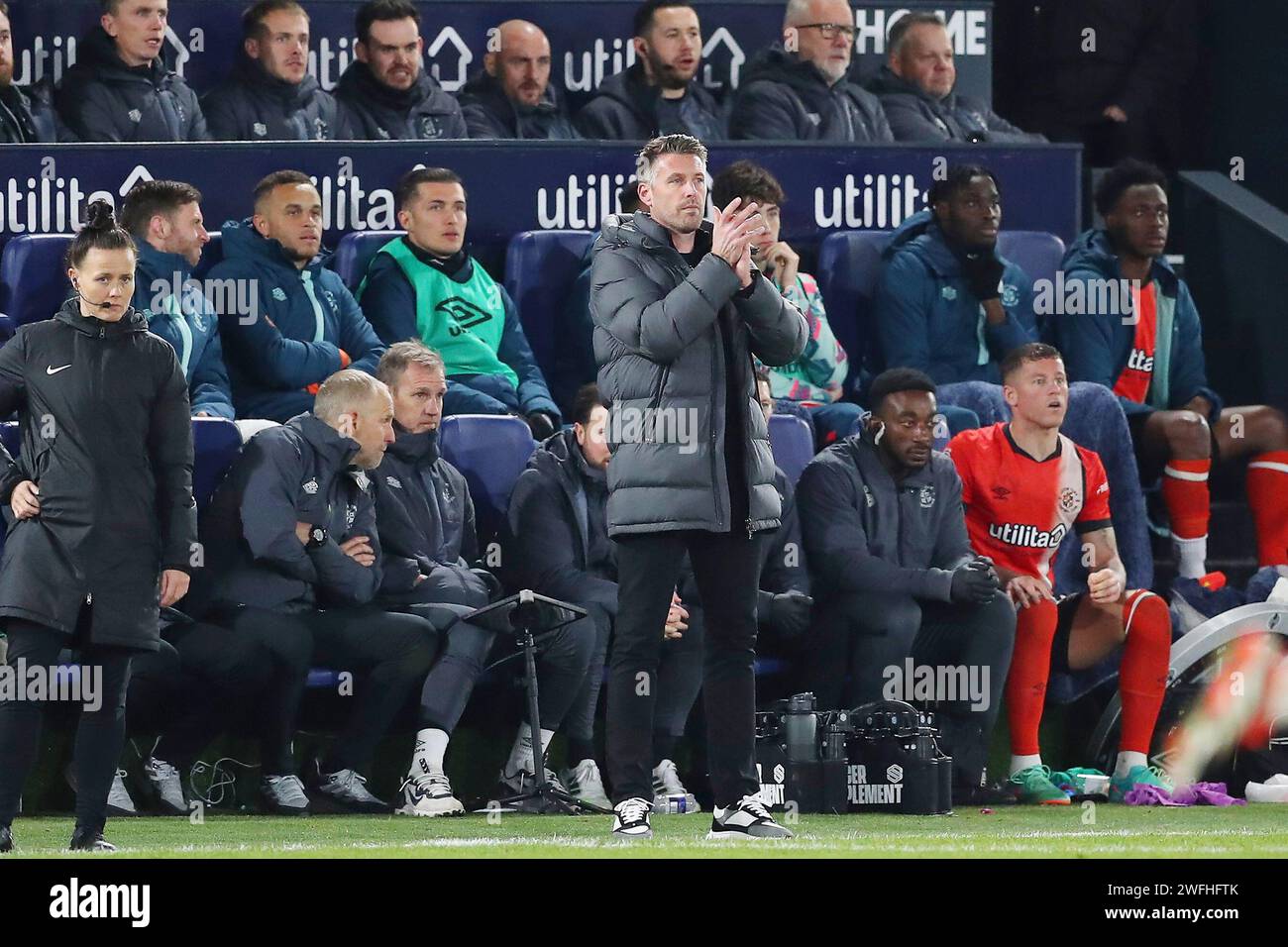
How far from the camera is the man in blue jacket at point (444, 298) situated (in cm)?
871

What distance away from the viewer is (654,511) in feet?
18.7

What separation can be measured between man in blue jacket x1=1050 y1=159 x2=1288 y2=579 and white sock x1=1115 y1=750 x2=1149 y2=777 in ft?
3.65

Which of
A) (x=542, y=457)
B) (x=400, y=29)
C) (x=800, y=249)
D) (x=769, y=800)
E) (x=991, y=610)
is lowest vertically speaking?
(x=769, y=800)

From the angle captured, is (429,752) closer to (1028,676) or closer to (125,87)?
(1028,676)

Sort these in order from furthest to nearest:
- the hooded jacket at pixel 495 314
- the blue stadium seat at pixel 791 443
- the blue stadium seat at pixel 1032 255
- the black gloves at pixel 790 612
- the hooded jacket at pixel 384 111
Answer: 1. the hooded jacket at pixel 384 111
2. the blue stadium seat at pixel 1032 255
3. the hooded jacket at pixel 495 314
4. the blue stadium seat at pixel 791 443
5. the black gloves at pixel 790 612

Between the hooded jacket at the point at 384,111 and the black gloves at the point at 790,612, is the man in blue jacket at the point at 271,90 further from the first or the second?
the black gloves at the point at 790,612

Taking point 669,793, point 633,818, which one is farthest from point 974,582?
point 633,818

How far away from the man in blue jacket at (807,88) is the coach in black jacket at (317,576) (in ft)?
10.0

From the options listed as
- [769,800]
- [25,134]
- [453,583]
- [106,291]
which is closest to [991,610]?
[769,800]

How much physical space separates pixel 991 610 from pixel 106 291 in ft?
10.7

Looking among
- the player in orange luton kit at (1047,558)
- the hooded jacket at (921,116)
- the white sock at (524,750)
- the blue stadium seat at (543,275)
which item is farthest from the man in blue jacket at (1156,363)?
the white sock at (524,750)

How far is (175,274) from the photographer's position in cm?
807

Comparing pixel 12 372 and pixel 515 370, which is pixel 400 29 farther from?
pixel 12 372

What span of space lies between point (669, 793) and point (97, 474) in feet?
7.43
